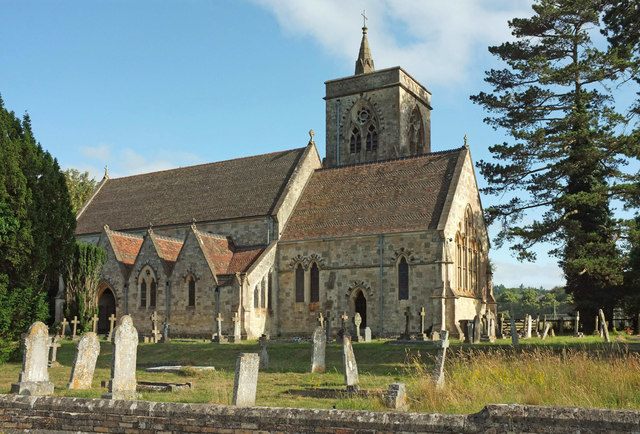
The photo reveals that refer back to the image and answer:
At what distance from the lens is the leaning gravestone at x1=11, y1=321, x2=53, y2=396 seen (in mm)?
14133

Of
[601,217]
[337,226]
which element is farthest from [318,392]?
[601,217]

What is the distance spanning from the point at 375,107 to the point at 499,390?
35846mm

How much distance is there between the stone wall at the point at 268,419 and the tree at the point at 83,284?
2587 centimetres

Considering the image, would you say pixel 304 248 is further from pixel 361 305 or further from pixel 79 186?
pixel 79 186

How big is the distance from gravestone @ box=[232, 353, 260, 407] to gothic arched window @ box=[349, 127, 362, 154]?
35.3 meters

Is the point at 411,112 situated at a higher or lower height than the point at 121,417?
higher

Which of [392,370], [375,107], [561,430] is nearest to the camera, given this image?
[561,430]

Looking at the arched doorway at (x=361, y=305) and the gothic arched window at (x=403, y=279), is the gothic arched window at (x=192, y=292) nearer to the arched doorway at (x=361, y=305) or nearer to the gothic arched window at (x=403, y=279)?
the arched doorway at (x=361, y=305)

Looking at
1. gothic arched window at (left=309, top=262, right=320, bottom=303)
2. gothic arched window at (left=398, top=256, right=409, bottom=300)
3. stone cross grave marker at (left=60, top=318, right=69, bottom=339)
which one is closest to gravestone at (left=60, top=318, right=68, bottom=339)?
stone cross grave marker at (left=60, top=318, right=69, bottom=339)

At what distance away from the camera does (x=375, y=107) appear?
4556 cm

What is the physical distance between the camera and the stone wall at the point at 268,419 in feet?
23.8

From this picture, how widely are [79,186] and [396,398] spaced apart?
185 feet

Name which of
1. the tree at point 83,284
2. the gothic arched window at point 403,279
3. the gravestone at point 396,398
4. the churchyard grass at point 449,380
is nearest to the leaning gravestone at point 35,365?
the churchyard grass at point 449,380

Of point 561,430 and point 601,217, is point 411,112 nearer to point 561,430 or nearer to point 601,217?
point 601,217
